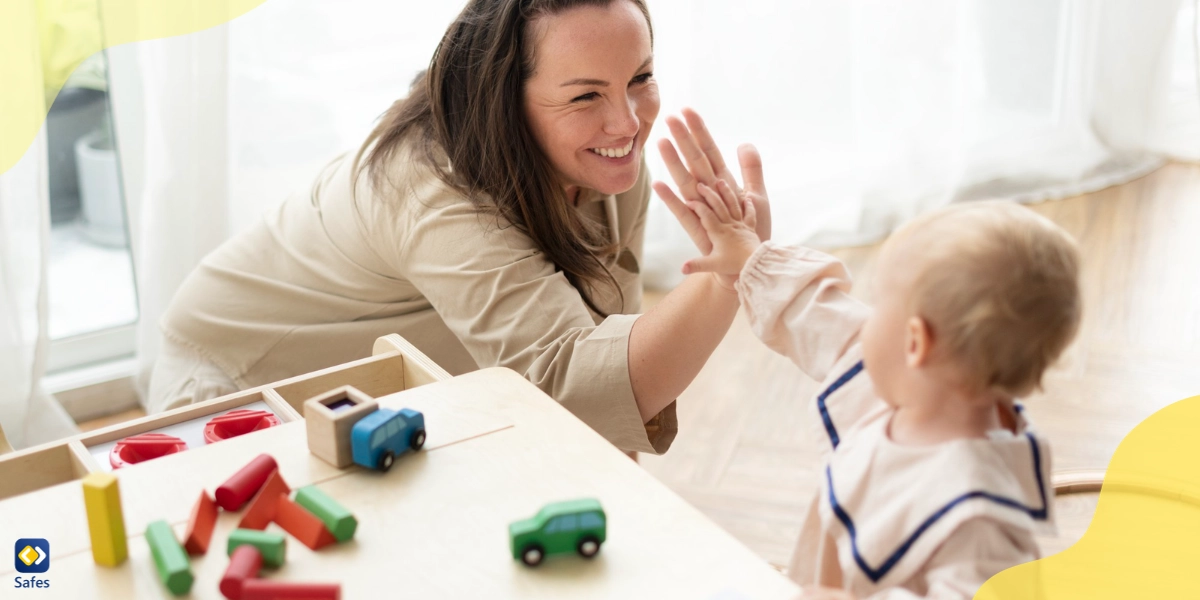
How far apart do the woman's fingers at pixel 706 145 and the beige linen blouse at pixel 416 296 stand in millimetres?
192

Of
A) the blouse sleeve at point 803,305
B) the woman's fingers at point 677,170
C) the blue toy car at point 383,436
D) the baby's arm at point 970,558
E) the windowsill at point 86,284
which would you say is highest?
the woman's fingers at point 677,170

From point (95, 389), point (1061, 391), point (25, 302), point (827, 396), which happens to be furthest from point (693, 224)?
point (95, 389)

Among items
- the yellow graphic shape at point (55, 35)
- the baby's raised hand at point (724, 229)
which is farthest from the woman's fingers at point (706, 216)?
the yellow graphic shape at point (55, 35)

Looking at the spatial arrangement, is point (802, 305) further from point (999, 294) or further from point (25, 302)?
point (25, 302)

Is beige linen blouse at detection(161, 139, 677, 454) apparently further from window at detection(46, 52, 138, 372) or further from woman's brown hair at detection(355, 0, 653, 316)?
window at detection(46, 52, 138, 372)

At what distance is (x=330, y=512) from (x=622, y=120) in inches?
24.2

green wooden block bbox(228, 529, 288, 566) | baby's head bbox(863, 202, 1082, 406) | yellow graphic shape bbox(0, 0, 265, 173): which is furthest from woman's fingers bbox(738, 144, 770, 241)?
yellow graphic shape bbox(0, 0, 265, 173)

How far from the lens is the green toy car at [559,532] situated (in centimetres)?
72

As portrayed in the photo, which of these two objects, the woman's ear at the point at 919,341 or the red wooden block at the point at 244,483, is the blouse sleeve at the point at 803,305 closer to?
the woman's ear at the point at 919,341

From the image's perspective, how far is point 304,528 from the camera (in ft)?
2.49

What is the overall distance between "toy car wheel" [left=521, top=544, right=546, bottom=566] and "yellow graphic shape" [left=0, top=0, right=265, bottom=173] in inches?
46.6

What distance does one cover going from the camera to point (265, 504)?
784mm

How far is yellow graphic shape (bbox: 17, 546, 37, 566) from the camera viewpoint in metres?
0.74

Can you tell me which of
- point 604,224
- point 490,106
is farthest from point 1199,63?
point 490,106
